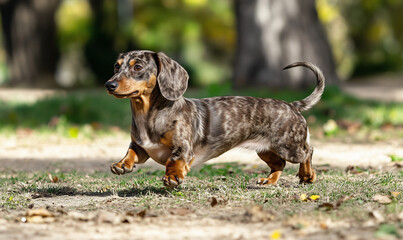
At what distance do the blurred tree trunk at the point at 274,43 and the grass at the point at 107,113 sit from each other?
2.51 feet

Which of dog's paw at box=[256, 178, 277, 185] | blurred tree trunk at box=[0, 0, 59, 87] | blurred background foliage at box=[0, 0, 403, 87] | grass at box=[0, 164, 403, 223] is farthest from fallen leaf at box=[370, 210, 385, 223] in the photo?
blurred background foliage at box=[0, 0, 403, 87]

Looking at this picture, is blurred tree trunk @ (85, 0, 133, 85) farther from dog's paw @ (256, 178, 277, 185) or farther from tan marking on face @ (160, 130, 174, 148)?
tan marking on face @ (160, 130, 174, 148)

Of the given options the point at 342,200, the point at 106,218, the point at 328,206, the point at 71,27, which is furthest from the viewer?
the point at 71,27

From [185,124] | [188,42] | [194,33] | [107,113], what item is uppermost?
[185,124]

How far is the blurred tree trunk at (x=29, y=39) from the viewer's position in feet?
69.3

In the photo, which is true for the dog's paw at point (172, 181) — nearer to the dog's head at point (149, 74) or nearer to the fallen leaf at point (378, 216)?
the dog's head at point (149, 74)

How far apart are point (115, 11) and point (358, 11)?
1314cm

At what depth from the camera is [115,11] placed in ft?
84.2

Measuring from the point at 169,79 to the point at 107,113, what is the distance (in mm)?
6811

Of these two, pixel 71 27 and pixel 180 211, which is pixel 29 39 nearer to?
pixel 71 27

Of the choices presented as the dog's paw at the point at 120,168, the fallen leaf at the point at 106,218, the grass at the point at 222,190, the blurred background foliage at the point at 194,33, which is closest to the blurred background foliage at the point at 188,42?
the blurred background foliage at the point at 194,33

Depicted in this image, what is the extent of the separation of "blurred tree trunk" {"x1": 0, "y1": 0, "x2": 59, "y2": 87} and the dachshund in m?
16.4

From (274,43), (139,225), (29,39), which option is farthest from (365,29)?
(139,225)

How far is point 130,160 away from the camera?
5.00 meters
